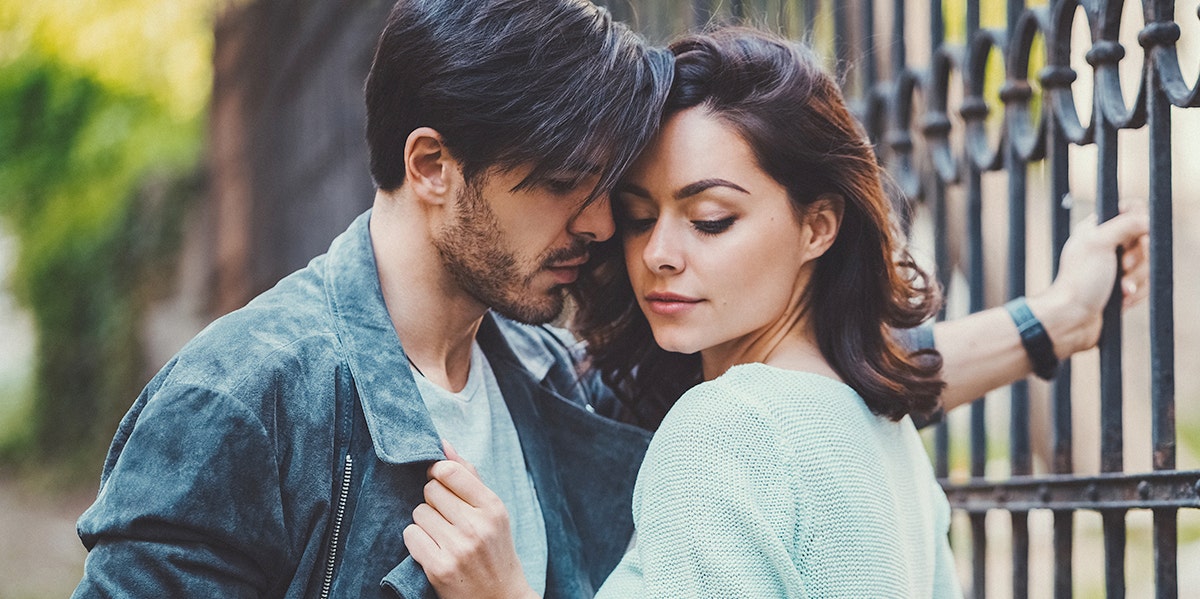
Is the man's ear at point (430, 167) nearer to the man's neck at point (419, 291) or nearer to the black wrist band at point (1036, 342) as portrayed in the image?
the man's neck at point (419, 291)

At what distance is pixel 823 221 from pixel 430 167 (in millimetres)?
770

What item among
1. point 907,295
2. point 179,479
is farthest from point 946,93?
point 179,479

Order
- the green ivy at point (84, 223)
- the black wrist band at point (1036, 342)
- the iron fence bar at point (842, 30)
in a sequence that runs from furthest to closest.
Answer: the green ivy at point (84, 223), the iron fence bar at point (842, 30), the black wrist band at point (1036, 342)

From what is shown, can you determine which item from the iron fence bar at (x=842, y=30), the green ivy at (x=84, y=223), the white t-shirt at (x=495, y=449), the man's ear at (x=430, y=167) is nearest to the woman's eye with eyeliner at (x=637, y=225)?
the man's ear at (x=430, y=167)

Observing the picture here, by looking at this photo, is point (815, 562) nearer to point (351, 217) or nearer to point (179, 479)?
point (179, 479)

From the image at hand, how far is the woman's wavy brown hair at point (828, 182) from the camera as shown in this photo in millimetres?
2307

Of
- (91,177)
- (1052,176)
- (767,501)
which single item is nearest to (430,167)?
(767,501)

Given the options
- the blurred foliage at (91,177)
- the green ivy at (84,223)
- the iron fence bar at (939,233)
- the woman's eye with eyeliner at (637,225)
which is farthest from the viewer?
the green ivy at (84,223)

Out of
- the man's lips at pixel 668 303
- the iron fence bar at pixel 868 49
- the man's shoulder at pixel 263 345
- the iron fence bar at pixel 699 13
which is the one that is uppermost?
the iron fence bar at pixel 699 13

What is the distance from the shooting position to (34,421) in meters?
12.6

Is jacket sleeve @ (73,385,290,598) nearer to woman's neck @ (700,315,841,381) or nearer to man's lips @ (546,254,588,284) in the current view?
man's lips @ (546,254,588,284)

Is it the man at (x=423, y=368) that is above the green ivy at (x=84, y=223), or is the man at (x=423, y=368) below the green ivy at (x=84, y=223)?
below

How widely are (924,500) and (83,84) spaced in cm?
949

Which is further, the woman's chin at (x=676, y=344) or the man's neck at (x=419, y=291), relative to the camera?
the man's neck at (x=419, y=291)
